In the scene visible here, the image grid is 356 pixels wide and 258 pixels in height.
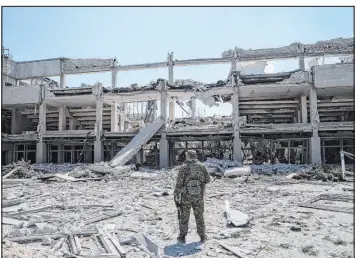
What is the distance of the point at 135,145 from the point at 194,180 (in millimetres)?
14153

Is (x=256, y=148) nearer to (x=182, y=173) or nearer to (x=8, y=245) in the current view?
(x=182, y=173)

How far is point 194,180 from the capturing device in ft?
18.4

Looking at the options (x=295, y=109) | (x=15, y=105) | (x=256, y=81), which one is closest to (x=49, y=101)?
(x=15, y=105)

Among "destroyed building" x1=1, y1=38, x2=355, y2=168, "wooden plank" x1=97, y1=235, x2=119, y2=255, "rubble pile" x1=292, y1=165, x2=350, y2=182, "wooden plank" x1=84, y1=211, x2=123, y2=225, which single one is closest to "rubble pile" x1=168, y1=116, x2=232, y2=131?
"destroyed building" x1=1, y1=38, x2=355, y2=168

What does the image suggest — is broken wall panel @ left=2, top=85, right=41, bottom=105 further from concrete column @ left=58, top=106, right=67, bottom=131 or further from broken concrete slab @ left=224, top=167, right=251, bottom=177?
broken concrete slab @ left=224, top=167, right=251, bottom=177

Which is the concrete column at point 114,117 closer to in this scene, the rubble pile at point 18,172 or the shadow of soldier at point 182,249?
the rubble pile at point 18,172

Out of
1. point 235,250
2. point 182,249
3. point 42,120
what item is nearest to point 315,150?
point 235,250

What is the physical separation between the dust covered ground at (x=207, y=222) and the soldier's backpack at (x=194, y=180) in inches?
35.9

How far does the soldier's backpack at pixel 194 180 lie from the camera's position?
5.54 meters

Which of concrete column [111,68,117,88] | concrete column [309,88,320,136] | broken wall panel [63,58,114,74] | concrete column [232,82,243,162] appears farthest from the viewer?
broken wall panel [63,58,114,74]

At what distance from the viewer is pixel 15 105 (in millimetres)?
25219

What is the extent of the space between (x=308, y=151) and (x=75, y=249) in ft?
62.9

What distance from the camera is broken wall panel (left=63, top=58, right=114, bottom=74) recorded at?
28781 mm

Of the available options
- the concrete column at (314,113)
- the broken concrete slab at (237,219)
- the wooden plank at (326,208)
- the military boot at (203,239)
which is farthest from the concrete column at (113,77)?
the military boot at (203,239)
